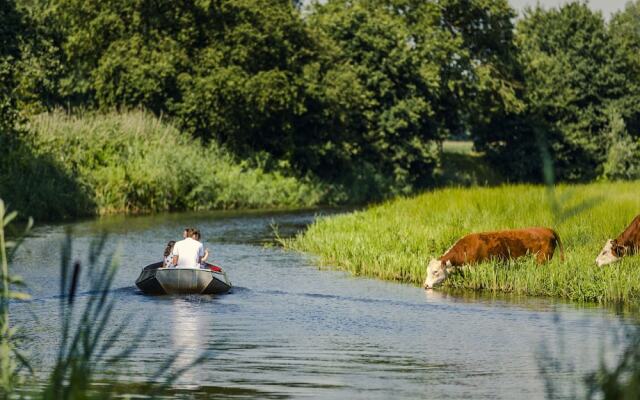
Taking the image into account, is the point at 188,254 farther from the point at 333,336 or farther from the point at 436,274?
the point at 333,336

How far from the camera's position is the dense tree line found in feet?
160

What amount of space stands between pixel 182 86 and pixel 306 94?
567cm

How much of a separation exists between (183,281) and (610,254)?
7038mm

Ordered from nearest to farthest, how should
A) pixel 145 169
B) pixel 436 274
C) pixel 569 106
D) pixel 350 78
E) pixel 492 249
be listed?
pixel 436 274 → pixel 492 249 → pixel 145 169 → pixel 350 78 → pixel 569 106

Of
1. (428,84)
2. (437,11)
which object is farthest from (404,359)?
(437,11)

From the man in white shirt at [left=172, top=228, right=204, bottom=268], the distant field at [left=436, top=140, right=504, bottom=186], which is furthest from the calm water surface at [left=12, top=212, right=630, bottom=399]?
the distant field at [left=436, top=140, right=504, bottom=186]

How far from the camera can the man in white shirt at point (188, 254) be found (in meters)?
20.4

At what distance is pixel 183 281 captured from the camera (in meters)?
19.5

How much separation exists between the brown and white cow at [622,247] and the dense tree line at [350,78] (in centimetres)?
2302

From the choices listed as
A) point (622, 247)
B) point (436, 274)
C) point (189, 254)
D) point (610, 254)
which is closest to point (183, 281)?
point (189, 254)

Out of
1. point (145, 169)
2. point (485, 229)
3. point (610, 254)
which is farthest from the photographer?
point (145, 169)

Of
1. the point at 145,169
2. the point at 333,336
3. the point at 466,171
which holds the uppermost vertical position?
the point at 145,169

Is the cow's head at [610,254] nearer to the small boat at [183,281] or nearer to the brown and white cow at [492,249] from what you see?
the brown and white cow at [492,249]

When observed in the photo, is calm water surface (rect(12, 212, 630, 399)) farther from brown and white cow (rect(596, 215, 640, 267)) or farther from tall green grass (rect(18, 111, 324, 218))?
tall green grass (rect(18, 111, 324, 218))
